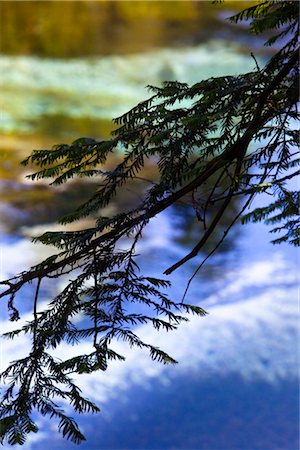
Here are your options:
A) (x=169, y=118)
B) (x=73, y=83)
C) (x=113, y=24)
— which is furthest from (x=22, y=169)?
(x=169, y=118)

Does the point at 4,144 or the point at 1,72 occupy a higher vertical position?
the point at 1,72

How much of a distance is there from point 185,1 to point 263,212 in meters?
5.04

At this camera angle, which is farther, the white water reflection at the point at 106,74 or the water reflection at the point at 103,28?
the water reflection at the point at 103,28

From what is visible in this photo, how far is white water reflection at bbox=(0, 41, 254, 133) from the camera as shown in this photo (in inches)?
224

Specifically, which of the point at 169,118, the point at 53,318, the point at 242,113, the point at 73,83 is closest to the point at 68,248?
the point at 53,318

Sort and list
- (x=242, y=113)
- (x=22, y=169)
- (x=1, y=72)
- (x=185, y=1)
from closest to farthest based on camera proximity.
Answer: (x=242, y=113), (x=22, y=169), (x=1, y=72), (x=185, y=1)

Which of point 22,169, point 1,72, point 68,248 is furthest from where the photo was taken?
point 1,72

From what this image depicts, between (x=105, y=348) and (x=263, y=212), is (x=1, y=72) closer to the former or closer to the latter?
(x=263, y=212)

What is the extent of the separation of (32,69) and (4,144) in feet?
3.96

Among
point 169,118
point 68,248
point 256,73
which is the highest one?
point 256,73

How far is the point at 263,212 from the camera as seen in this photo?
1.83 metres

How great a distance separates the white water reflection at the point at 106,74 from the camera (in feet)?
18.7

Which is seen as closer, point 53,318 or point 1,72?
point 53,318

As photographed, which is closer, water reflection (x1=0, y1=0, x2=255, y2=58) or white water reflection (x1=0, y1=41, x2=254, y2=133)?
white water reflection (x1=0, y1=41, x2=254, y2=133)
